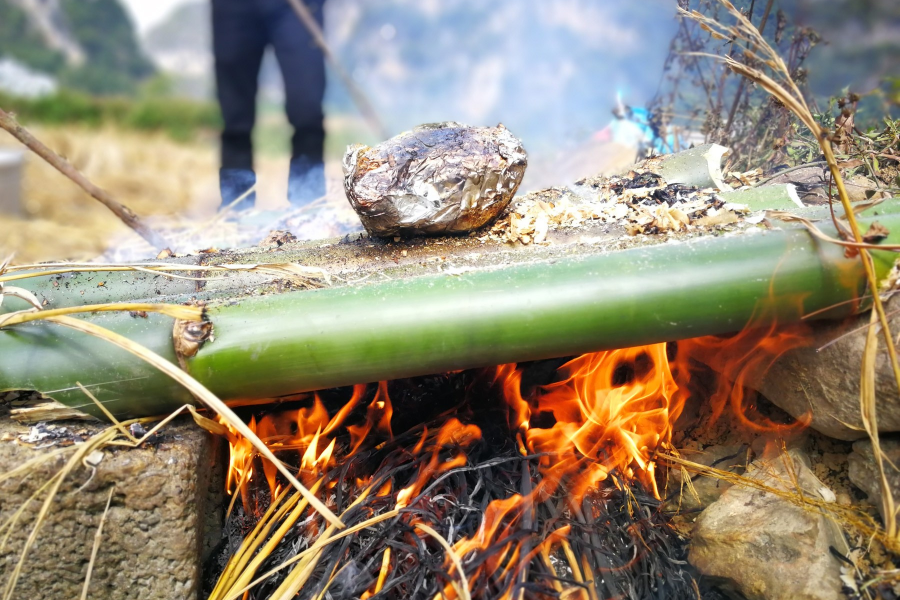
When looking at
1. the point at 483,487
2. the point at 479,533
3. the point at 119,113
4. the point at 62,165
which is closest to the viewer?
the point at 479,533

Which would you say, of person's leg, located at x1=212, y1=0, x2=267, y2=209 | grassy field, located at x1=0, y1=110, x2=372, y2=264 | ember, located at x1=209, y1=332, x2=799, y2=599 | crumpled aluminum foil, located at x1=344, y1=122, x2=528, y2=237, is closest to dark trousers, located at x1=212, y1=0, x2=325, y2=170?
person's leg, located at x1=212, y1=0, x2=267, y2=209

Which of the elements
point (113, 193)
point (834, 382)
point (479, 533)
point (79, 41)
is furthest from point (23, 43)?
point (834, 382)

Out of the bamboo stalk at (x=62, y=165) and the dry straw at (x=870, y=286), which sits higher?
the bamboo stalk at (x=62, y=165)

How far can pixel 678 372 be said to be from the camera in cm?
180

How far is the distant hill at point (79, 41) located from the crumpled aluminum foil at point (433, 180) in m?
24.9

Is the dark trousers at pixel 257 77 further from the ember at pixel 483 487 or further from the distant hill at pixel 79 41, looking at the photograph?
the distant hill at pixel 79 41

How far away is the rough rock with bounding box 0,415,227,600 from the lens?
4.36ft

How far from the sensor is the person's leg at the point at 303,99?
14.3 feet

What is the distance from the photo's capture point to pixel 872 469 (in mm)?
1399

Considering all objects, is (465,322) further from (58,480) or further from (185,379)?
(58,480)

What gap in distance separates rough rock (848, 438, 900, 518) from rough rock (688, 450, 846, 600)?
0.08 meters

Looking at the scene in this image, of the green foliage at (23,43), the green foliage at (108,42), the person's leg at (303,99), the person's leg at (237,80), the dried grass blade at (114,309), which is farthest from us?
the green foliage at (108,42)

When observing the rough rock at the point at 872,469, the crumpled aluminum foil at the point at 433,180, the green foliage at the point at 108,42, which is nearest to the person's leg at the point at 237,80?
the crumpled aluminum foil at the point at 433,180

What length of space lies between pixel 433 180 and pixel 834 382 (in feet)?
3.85
